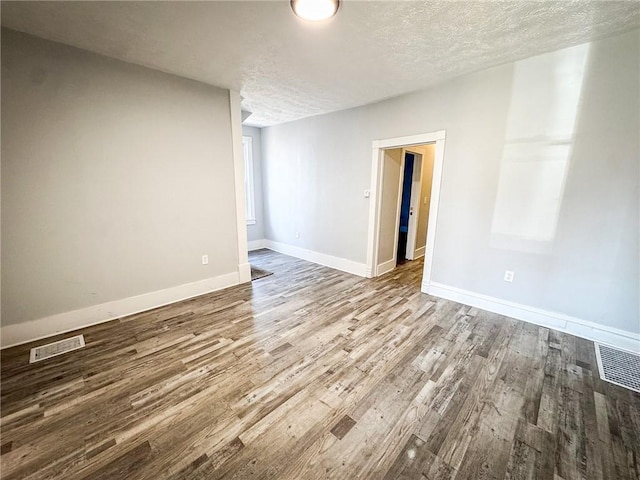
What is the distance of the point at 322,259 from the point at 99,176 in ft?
11.0

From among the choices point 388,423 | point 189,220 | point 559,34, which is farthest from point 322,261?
point 559,34

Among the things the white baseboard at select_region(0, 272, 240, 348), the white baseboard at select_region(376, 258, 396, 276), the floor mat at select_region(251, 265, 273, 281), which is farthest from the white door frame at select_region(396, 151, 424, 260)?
the white baseboard at select_region(0, 272, 240, 348)

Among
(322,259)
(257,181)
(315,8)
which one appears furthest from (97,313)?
(257,181)

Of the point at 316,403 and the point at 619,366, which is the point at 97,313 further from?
the point at 619,366

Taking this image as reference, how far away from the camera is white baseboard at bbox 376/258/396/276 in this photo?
423 cm

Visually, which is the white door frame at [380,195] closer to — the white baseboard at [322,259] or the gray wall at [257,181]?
the white baseboard at [322,259]

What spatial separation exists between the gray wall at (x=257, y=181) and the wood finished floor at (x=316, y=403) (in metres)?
3.21

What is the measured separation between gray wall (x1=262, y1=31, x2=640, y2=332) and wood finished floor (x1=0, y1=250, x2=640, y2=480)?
55cm

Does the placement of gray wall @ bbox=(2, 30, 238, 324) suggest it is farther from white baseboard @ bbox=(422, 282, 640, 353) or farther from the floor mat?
white baseboard @ bbox=(422, 282, 640, 353)

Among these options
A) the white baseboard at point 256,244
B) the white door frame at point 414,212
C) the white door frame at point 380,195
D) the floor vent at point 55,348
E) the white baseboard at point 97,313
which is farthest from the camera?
the white baseboard at point 256,244

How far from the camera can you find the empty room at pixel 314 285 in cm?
148

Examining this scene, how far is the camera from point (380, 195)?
153 inches

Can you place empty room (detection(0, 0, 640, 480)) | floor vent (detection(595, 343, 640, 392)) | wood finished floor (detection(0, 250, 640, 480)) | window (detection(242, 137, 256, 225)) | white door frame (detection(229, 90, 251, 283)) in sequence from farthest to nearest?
window (detection(242, 137, 256, 225)), white door frame (detection(229, 90, 251, 283)), floor vent (detection(595, 343, 640, 392)), empty room (detection(0, 0, 640, 480)), wood finished floor (detection(0, 250, 640, 480))

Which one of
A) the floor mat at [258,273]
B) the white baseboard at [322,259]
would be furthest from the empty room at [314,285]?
the white baseboard at [322,259]
